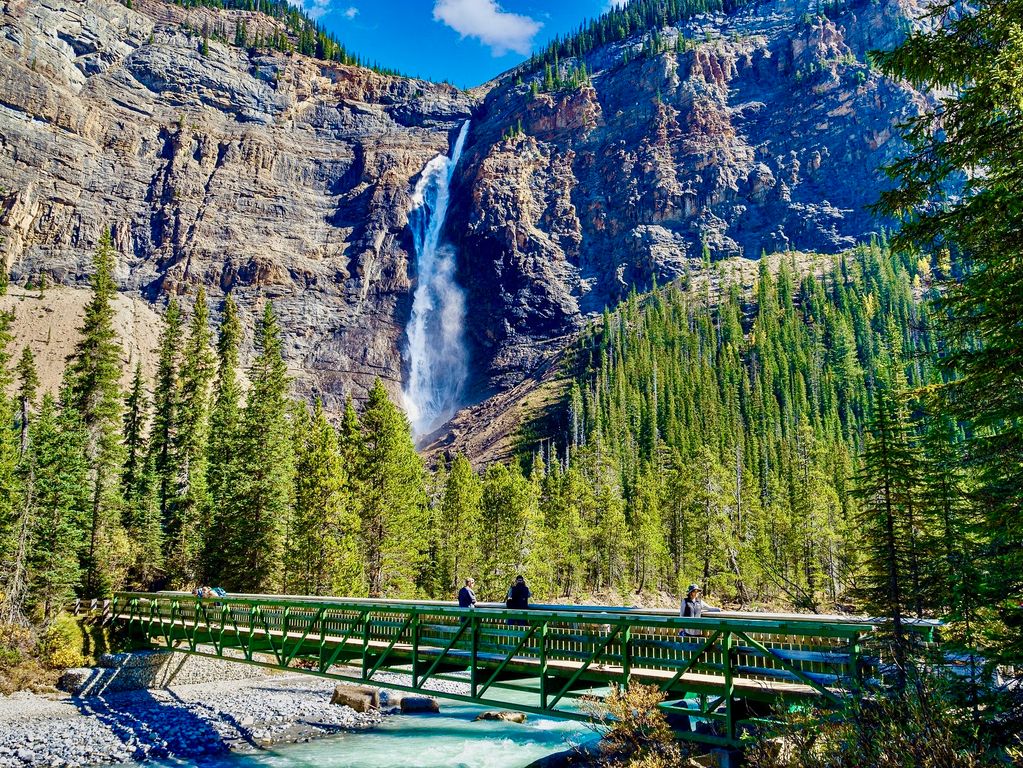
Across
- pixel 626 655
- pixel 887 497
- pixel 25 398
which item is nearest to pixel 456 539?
pixel 25 398

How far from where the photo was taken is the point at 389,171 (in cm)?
15988

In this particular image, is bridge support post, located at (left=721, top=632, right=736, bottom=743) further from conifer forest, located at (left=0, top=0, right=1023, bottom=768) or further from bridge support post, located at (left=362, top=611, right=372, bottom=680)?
bridge support post, located at (left=362, top=611, right=372, bottom=680)

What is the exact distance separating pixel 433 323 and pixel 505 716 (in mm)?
122694

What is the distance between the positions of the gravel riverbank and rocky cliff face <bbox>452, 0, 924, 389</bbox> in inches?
4154

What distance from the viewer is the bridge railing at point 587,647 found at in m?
10.2

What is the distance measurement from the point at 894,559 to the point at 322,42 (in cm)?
21325

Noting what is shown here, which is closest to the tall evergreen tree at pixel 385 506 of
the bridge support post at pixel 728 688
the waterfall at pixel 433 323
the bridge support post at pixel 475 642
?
the bridge support post at pixel 475 642

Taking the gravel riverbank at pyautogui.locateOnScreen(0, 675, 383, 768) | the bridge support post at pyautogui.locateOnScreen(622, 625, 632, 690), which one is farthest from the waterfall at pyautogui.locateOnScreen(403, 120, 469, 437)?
the bridge support post at pyautogui.locateOnScreen(622, 625, 632, 690)

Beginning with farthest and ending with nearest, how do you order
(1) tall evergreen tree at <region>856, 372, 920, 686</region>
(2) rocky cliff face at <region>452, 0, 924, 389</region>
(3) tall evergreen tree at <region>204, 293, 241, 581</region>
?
(2) rocky cliff face at <region>452, 0, 924, 389</region>
(3) tall evergreen tree at <region>204, 293, 241, 581</region>
(1) tall evergreen tree at <region>856, 372, 920, 686</region>

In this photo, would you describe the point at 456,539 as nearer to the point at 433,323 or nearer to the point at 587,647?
the point at 587,647

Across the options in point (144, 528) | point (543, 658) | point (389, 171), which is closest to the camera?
point (543, 658)

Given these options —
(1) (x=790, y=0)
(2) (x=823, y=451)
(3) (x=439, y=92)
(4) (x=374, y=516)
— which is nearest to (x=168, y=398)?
(4) (x=374, y=516)

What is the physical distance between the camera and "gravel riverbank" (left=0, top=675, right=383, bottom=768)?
20.0 m

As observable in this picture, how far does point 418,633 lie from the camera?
16344 mm
